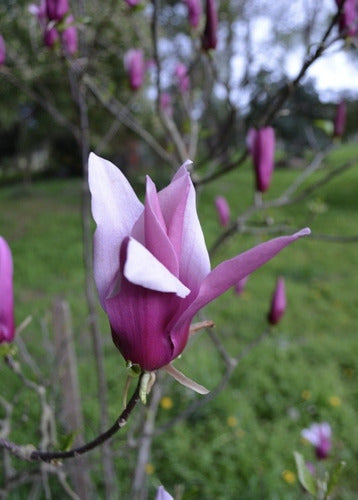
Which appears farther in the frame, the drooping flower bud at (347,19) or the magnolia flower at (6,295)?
the drooping flower bud at (347,19)

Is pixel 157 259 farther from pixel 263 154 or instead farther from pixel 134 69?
pixel 134 69

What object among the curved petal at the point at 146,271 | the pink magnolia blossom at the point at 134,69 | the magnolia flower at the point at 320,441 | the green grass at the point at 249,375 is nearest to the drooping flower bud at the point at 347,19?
the green grass at the point at 249,375

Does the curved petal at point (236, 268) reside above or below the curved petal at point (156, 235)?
below

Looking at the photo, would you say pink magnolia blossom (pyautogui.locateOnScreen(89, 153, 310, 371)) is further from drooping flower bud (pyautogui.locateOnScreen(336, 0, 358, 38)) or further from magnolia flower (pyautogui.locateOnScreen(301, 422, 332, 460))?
magnolia flower (pyautogui.locateOnScreen(301, 422, 332, 460))

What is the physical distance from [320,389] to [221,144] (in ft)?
6.93

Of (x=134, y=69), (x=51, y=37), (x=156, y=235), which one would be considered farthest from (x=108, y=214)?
(x=134, y=69)

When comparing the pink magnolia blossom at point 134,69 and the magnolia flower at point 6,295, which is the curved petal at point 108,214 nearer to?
the magnolia flower at point 6,295

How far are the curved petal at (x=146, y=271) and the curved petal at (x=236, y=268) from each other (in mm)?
34

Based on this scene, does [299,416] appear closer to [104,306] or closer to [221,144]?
[221,144]

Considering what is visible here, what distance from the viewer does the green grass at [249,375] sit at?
243 cm

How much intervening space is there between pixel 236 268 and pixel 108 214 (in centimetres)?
10

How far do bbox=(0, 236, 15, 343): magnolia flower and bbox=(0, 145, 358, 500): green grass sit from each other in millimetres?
285

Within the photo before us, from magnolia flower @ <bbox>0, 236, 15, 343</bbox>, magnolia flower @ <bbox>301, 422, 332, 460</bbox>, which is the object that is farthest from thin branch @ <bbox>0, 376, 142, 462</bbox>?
magnolia flower @ <bbox>301, 422, 332, 460</bbox>

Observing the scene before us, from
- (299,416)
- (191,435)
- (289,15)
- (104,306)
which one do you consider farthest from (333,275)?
(104,306)
